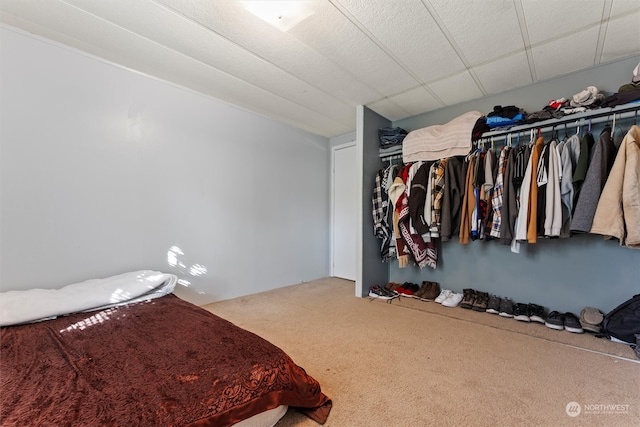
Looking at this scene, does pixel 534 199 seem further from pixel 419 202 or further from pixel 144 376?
pixel 144 376

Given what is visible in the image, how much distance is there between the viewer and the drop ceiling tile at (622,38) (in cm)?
175

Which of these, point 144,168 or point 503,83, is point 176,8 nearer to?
point 144,168

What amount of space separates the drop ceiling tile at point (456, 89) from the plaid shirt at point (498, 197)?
29.9 inches

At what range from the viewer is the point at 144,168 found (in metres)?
2.42

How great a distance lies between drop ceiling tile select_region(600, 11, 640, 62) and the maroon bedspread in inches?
119

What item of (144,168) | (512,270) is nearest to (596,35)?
(512,270)

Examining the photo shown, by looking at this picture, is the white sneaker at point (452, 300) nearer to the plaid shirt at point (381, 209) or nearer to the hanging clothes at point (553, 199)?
the plaid shirt at point (381, 209)

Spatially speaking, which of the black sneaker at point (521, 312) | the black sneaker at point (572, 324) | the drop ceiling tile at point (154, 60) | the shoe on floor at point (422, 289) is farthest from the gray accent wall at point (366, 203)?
the black sneaker at point (572, 324)

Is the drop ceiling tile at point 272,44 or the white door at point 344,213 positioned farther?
the white door at point 344,213

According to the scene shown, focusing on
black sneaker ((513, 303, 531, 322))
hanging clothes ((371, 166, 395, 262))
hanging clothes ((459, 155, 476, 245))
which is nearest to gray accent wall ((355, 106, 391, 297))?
hanging clothes ((371, 166, 395, 262))

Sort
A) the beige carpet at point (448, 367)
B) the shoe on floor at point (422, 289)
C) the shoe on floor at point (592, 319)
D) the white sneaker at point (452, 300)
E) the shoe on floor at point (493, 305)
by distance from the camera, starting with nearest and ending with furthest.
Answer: the beige carpet at point (448, 367), the shoe on floor at point (592, 319), the shoe on floor at point (493, 305), the white sneaker at point (452, 300), the shoe on floor at point (422, 289)

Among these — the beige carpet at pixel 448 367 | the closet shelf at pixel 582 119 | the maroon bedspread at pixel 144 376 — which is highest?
the closet shelf at pixel 582 119

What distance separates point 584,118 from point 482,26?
3.94ft

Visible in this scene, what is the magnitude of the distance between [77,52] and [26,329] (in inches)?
82.1
